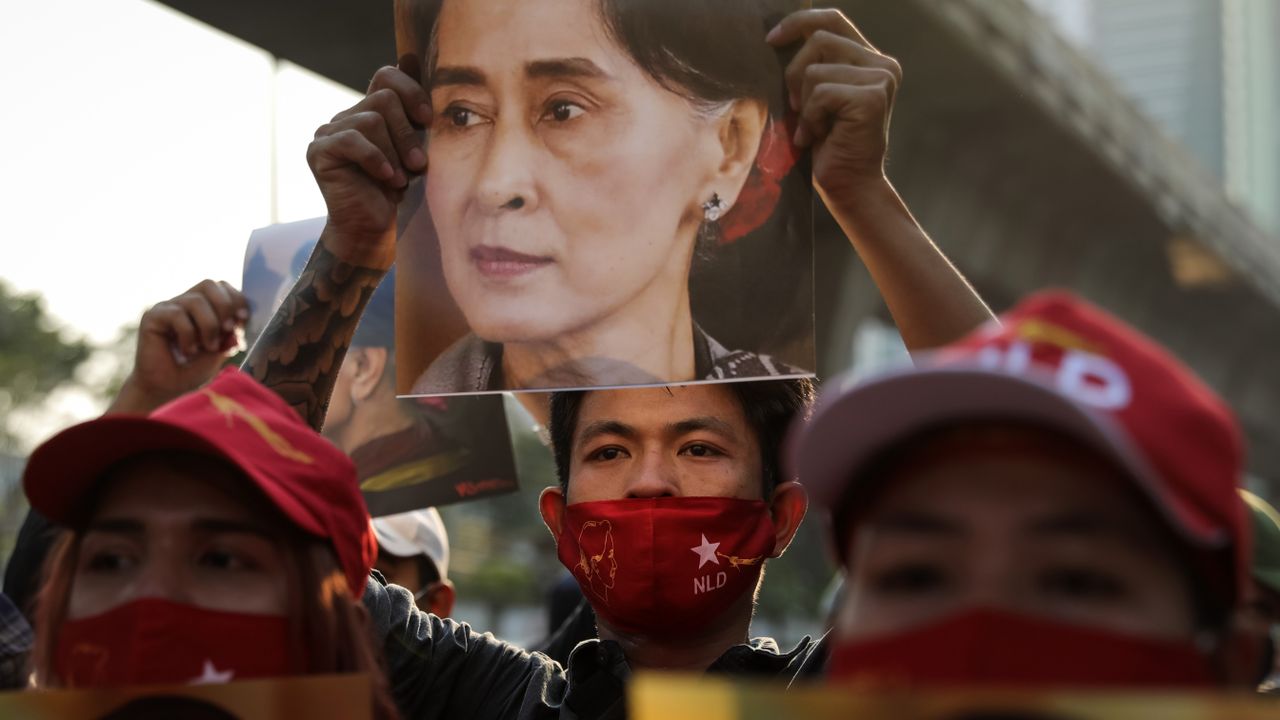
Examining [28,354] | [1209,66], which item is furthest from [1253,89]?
[28,354]

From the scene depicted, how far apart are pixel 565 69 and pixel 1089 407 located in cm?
168

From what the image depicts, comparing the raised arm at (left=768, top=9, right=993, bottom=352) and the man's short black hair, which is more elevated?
the raised arm at (left=768, top=9, right=993, bottom=352)

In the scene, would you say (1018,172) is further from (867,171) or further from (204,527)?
(204,527)

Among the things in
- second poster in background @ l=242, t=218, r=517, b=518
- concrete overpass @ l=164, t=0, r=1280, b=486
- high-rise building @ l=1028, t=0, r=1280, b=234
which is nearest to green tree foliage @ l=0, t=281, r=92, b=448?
concrete overpass @ l=164, t=0, r=1280, b=486

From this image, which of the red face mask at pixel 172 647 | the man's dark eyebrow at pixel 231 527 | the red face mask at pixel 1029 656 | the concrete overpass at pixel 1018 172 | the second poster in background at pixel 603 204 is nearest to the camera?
the red face mask at pixel 1029 656

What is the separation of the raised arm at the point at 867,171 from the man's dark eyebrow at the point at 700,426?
24.7 inches

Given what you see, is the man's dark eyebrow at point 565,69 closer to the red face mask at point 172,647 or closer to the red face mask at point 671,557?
the red face mask at point 671,557

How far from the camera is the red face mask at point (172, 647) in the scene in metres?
2.20

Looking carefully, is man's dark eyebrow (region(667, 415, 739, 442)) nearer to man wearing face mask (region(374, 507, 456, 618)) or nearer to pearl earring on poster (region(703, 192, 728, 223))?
pearl earring on poster (region(703, 192, 728, 223))

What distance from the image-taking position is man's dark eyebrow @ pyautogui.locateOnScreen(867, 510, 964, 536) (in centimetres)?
179

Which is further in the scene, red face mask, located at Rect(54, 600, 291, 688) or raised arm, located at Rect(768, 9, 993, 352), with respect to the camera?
raised arm, located at Rect(768, 9, 993, 352)

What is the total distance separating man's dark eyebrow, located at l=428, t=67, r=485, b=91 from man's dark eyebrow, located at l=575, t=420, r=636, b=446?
2.59 ft

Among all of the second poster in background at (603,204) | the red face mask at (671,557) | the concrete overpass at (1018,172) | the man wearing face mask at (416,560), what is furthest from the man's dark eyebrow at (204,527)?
the concrete overpass at (1018,172)

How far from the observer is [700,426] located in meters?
3.48
